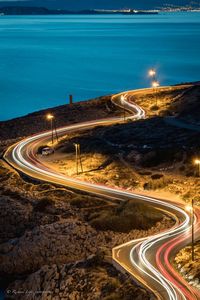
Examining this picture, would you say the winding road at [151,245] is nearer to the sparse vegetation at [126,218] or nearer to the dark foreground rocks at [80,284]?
the dark foreground rocks at [80,284]

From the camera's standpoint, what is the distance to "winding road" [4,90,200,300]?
2784 cm

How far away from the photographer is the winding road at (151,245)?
91.4ft

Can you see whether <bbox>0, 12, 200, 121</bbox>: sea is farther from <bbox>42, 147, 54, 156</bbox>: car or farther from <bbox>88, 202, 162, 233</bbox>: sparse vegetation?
<bbox>88, 202, 162, 233</bbox>: sparse vegetation

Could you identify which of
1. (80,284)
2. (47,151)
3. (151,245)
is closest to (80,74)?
(47,151)

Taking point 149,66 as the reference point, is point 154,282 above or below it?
above

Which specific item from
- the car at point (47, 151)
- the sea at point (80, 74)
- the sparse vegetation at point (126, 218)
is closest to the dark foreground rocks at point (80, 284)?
the sparse vegetation at point (126, 218)

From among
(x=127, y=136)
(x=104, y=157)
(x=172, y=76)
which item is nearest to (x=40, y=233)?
(x=104, y=157)

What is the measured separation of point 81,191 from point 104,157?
9738mm

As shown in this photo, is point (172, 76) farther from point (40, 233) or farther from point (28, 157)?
point (40, 233)

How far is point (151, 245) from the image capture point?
34.2m

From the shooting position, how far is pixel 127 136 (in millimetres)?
60719

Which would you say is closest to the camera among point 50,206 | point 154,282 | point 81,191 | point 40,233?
point 154,282

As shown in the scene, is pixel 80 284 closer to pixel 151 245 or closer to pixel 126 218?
pixel 151 245

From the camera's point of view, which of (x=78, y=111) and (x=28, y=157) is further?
(x=78, y=111)
